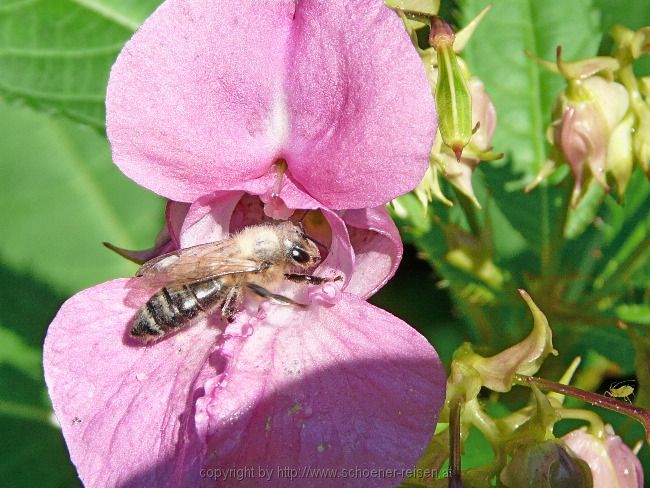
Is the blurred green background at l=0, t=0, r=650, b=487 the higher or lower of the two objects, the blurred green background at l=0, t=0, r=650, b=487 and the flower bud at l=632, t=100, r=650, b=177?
the lower

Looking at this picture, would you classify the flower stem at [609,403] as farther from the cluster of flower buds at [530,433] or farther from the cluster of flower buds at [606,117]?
the cluster of flower buds at [606,117]

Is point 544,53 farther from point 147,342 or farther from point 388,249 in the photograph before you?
point 147,342

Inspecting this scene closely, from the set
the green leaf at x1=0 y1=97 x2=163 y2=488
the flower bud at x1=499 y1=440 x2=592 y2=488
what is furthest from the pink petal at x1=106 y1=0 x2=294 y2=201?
the green leaf at x1=0 y1=97 x2=163 y2=488

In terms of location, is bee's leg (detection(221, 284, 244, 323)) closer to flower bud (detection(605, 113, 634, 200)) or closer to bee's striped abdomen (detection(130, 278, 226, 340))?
bee's striped abdomen (detection(130, 278, 226, 340))

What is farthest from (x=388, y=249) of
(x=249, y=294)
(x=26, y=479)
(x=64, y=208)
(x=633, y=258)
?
(x=64, y=208)

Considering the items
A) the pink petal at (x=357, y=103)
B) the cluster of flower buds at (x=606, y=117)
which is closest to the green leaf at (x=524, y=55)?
the cluster of flower buds at (x=606, y=117)

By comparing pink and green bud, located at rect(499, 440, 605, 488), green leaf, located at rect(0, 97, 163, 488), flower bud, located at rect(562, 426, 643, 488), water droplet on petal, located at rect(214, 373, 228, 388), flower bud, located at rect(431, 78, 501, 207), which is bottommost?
green leaf, located at rect(0, 97, 163, 488)

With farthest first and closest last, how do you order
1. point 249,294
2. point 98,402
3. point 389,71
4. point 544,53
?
1. point 544,53
2. point 249,294
3. point 98,402
4. point 389,71

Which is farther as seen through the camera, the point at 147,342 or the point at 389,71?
the point at 147,342
